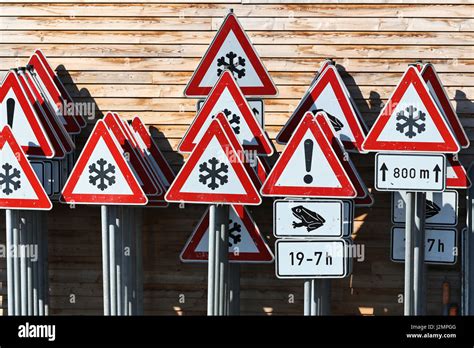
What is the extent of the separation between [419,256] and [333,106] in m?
1.60

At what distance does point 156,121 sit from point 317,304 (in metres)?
2.63

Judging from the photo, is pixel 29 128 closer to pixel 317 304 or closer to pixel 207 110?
pixel 207 110

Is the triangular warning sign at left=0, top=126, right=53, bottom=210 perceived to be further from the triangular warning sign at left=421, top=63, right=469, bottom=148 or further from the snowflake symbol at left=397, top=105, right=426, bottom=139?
the triangular warning sign at left=421, top=63, right=469, bottom=148

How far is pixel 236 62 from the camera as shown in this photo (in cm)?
930

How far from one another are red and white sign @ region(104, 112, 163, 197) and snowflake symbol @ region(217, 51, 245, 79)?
38.0 inches

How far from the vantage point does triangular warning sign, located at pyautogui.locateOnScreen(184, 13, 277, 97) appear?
928 centimetres

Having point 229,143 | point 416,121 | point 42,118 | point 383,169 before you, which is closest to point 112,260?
point 42,118

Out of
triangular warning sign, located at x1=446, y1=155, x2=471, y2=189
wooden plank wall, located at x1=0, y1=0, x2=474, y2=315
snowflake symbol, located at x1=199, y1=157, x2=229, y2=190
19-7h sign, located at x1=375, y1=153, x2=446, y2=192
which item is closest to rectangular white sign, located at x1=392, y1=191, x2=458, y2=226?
triangular warning sign, located at x1=446, y1=155, x2=471, y2=189

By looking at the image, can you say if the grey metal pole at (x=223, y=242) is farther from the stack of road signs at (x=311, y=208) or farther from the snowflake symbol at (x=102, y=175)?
the snowflake symbol at (x=102, y=175)

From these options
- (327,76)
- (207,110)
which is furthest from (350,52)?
(207,110)

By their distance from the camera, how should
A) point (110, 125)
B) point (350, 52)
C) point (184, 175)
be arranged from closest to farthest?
point (184, 175), point (110, 125), point (350, 52)

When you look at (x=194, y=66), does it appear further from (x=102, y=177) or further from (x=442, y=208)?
(x=442, y=208)
